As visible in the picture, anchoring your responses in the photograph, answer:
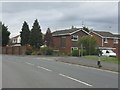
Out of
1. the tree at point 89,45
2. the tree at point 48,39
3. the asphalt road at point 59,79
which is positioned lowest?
the asphalt road at point 59,79

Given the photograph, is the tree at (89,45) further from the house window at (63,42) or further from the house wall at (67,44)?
the house window at (63,42)

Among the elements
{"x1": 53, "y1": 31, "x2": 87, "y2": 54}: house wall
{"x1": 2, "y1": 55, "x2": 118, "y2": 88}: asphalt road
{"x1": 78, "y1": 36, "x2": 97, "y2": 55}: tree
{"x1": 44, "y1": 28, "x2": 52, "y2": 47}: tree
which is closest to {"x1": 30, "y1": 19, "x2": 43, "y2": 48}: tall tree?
{"x1": 44, "y1": 28, "x2": 52, "y2": 47}: tree

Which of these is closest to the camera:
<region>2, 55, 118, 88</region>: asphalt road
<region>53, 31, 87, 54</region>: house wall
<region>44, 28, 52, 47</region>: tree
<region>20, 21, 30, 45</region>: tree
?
<region>2, 55, 118, 88</region>: asphalt road

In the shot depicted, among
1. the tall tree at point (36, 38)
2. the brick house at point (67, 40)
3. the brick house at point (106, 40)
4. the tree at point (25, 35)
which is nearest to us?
the brick house at point (67, 40)

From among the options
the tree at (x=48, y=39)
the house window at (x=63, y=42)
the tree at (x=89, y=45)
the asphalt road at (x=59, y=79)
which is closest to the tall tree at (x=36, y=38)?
the tree at (x=48, y=39)

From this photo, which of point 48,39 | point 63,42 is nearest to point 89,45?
point 63,42

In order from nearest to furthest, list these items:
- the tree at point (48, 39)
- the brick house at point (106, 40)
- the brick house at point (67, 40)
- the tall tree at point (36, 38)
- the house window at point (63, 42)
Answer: the brick house at point (67, 40)
the house window at point (63, 42)
the tall tree at point (36, 38)
the brick house at point (106, 40)
the tree at point (48, 39)

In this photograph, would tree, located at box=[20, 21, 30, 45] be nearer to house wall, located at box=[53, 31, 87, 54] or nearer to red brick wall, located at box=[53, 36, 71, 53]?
red brick wall, located at box=[53, 36, 71, 53]

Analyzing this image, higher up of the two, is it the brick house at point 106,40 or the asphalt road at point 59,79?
the brick house at point 106,40

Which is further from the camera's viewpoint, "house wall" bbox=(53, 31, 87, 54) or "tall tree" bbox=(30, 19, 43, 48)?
"tall tree" bbox=(30, 19, 43, 48)

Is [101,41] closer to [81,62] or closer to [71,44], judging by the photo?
[71,44]

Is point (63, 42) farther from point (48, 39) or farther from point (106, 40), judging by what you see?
point (106, 40)

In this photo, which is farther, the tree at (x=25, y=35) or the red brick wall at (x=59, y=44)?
the tree at (x=25, y=35)

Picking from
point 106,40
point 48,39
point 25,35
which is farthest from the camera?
point 25,35
